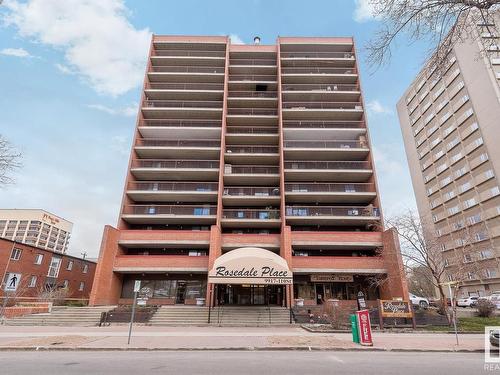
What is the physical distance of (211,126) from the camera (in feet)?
128

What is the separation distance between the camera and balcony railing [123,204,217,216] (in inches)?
1297

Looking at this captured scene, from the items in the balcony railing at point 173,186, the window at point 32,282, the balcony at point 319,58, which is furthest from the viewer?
the balcony at point 319,58

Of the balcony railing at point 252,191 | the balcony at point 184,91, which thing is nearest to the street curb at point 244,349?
the balcony railing at point 252,191

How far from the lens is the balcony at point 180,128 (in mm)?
37312

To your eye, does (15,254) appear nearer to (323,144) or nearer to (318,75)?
(323,144)

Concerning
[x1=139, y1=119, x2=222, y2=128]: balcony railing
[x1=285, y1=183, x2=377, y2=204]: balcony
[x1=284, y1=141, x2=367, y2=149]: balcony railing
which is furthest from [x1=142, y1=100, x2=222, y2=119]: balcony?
[x1=285, y1=183, x2=377, y2=204]: balcony

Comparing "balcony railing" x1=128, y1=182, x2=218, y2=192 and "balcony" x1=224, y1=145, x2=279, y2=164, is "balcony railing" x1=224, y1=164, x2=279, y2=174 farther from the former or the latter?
"balcony railing" x1=128, y1=182, x2=218, y2=192

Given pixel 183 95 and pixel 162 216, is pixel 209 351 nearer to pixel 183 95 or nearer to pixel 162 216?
pixel 162 216

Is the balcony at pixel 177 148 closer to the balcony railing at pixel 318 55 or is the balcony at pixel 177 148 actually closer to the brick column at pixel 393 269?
the balcony railing at pixel 318 55

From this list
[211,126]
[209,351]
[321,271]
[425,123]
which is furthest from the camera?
[425,123]

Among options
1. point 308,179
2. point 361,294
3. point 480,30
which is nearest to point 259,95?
point 308,179

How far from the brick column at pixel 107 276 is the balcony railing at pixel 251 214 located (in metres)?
12.0

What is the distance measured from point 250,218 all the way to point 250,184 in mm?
5210

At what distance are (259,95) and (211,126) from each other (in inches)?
342
